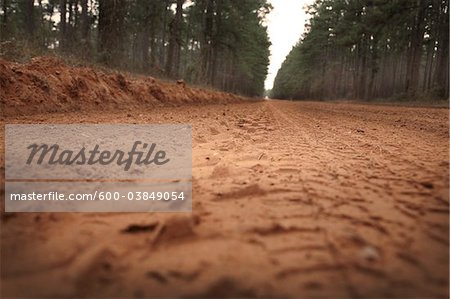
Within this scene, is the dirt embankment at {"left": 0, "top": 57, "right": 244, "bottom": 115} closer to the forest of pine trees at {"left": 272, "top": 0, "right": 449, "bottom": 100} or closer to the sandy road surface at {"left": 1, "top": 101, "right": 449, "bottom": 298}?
the sandy road surface at {"left": 1, "top": 101, "right": 449, "bottom": 298}

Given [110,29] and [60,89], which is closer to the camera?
[60,89]

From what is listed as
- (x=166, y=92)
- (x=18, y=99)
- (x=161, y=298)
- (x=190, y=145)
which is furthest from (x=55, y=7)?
(x=161, y=298)

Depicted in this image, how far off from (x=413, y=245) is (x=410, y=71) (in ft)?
72.5

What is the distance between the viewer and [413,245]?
1.45m

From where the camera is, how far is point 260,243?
150 centimetres

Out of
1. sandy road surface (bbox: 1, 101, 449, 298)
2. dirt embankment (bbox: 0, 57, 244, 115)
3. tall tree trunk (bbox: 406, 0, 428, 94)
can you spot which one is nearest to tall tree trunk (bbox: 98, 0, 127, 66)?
dirt embankment (bbox: 0, 57, 244, 115)

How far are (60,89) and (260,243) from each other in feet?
19.2

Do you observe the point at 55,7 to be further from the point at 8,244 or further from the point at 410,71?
the point at 8,244

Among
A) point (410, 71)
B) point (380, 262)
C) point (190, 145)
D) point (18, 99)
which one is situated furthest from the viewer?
point (410, 71)
